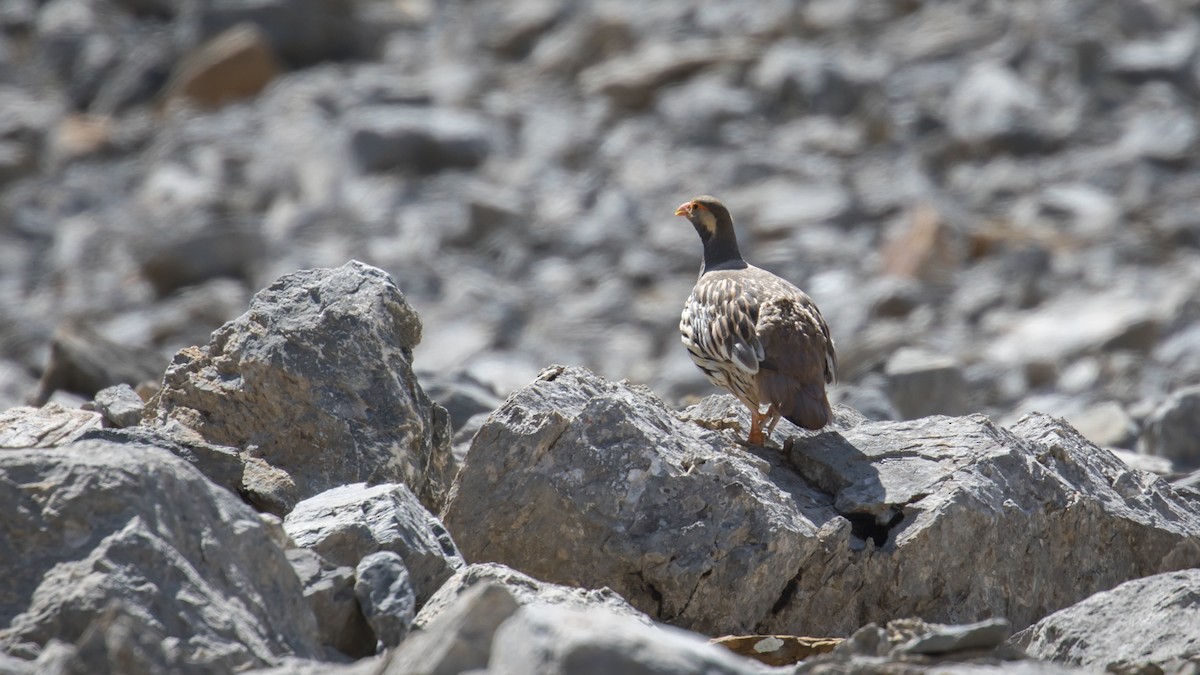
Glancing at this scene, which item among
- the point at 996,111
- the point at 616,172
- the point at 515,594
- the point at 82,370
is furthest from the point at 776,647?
the point at 996,111

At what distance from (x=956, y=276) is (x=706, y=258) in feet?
30.3

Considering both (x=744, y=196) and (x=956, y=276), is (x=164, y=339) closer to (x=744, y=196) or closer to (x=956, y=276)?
(x=744, y=196)

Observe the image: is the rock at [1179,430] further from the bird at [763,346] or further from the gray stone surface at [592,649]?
the gray stone surface at [592,649]

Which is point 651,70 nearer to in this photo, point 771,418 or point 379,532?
point 771,418

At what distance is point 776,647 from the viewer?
602 centimetres

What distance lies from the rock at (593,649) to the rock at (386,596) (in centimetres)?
119

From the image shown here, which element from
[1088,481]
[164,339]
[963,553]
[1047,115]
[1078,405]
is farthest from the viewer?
[1047,115]

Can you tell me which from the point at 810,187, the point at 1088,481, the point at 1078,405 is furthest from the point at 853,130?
the point at 1088,481

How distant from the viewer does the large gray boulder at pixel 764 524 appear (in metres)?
6.38

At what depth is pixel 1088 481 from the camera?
7.16 m

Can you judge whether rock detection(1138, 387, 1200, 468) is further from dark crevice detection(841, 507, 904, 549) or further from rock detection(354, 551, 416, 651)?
rock detection(354, 551, 416, 651)

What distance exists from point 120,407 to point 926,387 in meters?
→ 7.36

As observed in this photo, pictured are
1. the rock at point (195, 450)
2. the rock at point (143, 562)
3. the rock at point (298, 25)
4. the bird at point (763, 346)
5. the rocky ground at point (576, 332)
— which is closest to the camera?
the rock at point (143, 562)

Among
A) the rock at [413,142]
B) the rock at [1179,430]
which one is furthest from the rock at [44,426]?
the rock at [413,142]
